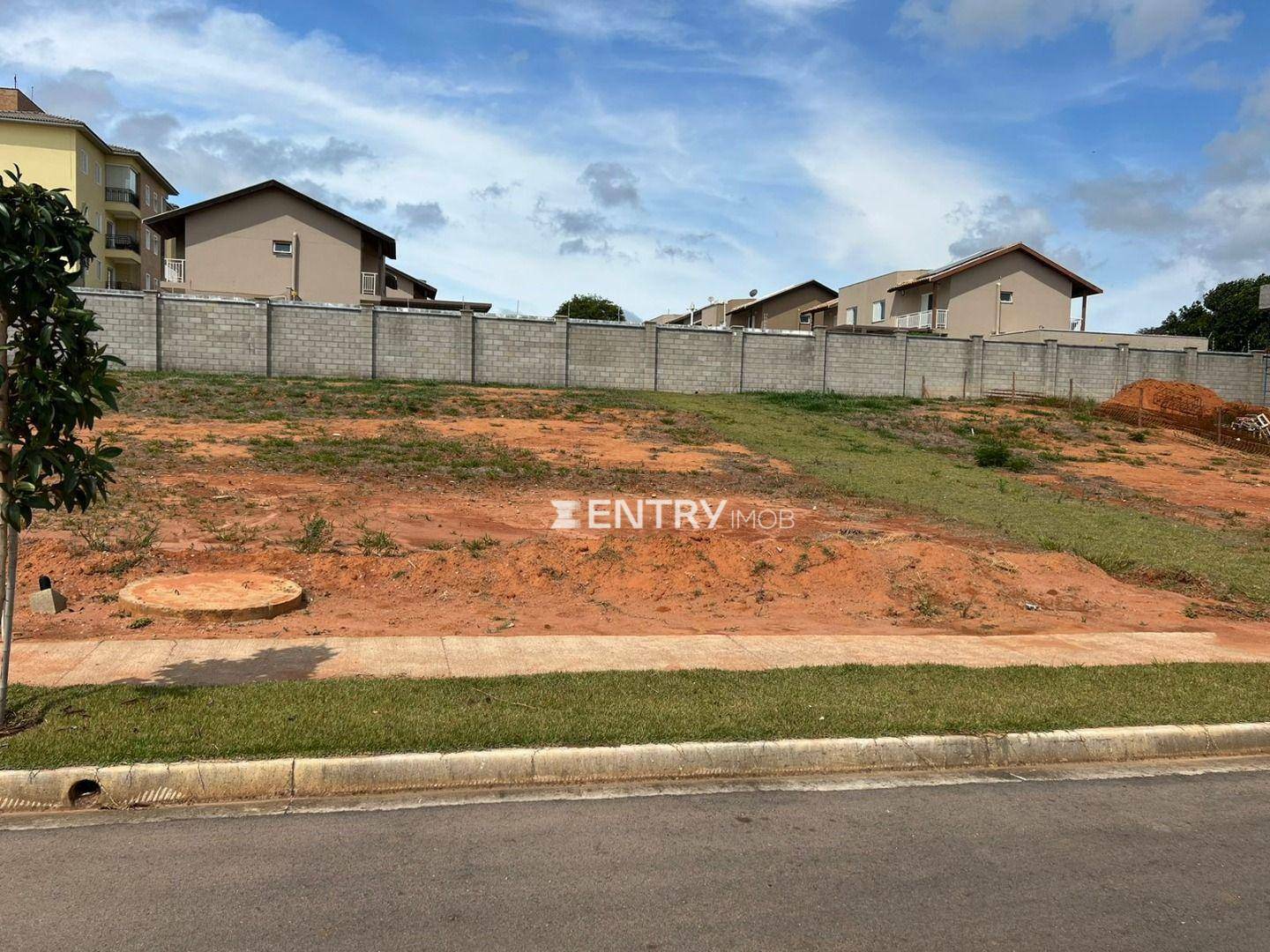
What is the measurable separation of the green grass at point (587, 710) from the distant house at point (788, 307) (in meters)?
55.9

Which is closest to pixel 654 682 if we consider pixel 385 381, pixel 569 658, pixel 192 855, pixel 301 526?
pixel 569 658

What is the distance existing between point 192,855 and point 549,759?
6.50 feet

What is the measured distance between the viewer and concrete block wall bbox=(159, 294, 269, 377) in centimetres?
2875

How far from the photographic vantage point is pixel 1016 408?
3478 cm

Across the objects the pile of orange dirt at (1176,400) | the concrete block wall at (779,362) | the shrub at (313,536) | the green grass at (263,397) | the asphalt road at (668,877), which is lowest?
the asphalt road at (668,877)

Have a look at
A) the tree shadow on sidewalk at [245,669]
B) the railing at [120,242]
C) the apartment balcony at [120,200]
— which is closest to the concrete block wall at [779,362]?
the tree shadow on sidewalk at [245,669]

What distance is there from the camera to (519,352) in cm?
3241

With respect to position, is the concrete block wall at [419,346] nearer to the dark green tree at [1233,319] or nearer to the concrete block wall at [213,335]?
the concrete block wall at [213,335]

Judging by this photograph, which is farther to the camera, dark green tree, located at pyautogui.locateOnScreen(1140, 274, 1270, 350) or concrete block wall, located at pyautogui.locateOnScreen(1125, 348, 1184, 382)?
dark green tree, located at pyautogui.locateOnScreen(1140, 274, 1270, 350)

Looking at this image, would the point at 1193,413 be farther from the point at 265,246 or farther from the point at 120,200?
the point at 120,200

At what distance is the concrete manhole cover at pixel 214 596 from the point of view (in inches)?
350

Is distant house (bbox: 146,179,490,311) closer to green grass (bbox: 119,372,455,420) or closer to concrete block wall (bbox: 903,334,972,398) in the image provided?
green grass (bbox: 119,372,455,420)

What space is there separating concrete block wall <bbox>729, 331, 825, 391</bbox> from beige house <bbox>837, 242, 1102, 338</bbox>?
14.3 m

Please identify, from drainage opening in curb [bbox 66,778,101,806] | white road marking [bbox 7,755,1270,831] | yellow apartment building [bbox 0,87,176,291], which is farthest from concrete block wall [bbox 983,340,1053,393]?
yellow apartment building [bbox 0,87,176,291]
